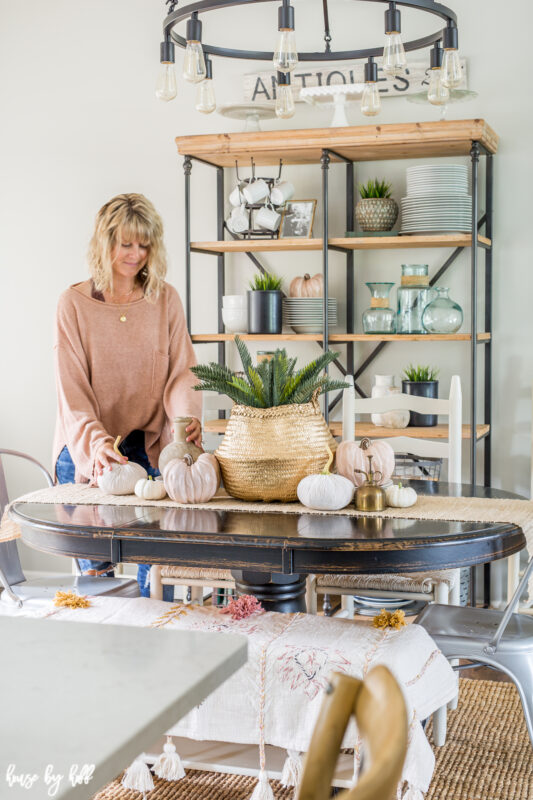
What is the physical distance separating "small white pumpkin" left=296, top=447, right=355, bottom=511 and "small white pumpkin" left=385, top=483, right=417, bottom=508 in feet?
0.38

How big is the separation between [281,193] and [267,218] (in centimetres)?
11

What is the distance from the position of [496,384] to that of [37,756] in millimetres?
3326

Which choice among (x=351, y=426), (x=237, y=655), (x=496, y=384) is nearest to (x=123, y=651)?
(x=237, y=655)

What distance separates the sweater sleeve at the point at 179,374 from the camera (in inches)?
109

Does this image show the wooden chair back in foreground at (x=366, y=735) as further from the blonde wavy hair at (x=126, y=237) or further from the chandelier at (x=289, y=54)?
the blonde wavy hair at (x=126, y=237)

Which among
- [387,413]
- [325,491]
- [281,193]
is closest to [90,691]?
[325,491]

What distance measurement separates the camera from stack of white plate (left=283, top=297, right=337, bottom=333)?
12.5 feet

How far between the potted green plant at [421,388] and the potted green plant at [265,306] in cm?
56

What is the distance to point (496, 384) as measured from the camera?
384 centimetres

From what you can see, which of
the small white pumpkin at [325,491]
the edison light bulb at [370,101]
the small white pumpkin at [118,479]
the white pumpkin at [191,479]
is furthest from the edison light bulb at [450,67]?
the small white pumpkin at [118,479]

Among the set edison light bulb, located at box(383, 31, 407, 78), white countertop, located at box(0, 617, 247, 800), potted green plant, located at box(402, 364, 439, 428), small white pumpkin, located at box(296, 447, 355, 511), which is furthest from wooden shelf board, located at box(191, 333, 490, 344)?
white countertop, located at box(0, 617, 247, 800)

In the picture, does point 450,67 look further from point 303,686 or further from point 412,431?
point 412,431

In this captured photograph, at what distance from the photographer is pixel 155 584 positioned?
8.96 ft

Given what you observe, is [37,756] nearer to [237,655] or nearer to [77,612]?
[237,655]
